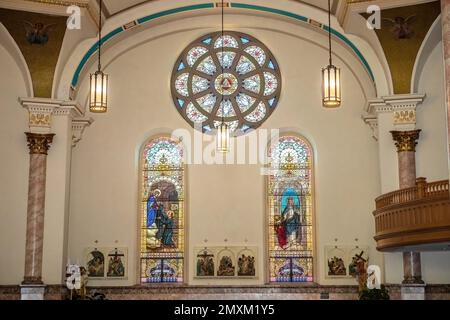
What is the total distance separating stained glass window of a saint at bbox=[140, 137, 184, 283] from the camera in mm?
20547

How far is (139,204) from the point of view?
68.1 feet

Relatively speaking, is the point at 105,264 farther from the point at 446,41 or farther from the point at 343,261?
the point at 446,41

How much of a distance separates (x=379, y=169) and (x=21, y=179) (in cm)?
974

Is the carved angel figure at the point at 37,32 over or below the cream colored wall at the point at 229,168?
over

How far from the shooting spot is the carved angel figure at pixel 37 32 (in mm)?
18172

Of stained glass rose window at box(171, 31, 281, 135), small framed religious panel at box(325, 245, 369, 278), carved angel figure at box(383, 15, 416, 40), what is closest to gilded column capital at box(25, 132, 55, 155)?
stained glass rose window at box(171, 31, 281, 135)

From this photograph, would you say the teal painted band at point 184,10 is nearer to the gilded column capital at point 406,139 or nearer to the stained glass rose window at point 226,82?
the stained glass rose window at point 226,82

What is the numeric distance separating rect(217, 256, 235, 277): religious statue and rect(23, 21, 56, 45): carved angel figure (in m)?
7.71

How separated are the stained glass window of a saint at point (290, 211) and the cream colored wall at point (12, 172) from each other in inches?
272

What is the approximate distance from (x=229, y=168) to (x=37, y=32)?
255 inches

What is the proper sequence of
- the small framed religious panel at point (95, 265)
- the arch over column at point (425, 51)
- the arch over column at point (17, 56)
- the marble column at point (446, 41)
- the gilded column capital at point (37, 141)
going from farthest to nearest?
the small framed religious panel at point (95, 265) → the gilded column capital at point (37, 141) → the arch over column at point (17, 56) → the arch over column at point (425, 51) → the marble column at point (446, 41)

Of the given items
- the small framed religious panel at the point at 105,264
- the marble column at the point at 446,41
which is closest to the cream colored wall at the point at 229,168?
the small framed religious panel at the point at 105,264
